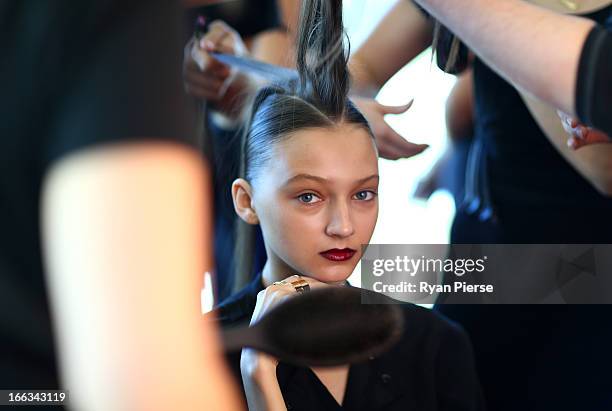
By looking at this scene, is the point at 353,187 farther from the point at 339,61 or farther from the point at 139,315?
the point at 139,315

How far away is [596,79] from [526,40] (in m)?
0.06

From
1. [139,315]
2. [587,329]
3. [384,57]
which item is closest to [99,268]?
[139,315]

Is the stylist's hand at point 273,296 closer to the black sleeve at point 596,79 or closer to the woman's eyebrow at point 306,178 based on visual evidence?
the woman's eyebrow at point 306,178

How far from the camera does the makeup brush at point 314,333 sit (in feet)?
1.65

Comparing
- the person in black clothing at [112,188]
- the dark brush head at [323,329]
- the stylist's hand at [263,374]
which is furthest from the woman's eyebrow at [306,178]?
the person in black clothing at [112,188]

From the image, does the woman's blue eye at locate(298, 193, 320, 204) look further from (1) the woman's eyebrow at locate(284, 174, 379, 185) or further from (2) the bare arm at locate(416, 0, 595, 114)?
(2) the bare arm at locate(416, 0, 595, 114)

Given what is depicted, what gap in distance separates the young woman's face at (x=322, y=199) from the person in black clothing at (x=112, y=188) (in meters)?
0.42

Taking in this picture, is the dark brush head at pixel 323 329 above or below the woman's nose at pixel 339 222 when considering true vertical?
below

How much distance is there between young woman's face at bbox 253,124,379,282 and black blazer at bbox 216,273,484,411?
0.24 ft

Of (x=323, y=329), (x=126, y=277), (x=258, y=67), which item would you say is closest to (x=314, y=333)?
(x=323, y=329)

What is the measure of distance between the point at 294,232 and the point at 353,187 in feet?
0.24

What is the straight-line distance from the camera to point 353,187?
799mm

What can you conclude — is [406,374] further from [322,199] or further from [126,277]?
[126,277]

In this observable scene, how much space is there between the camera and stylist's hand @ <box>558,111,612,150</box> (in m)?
0.83
